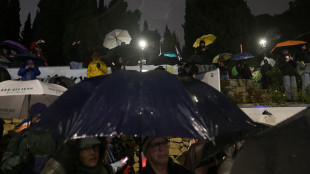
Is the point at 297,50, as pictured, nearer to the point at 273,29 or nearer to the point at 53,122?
the point at 53,122

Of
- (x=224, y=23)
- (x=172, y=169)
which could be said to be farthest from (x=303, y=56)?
(x=224, y=23)

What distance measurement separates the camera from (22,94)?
445 centimetres

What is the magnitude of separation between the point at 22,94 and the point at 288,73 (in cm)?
838

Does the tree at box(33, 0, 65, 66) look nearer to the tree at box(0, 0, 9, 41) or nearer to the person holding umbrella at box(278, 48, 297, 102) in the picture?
the tree at box(0, 0, 9, 41)

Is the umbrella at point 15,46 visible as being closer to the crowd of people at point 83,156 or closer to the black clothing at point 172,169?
the crowd of people at point 83,156

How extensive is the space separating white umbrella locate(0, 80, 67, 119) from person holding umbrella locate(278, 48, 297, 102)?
7.45m

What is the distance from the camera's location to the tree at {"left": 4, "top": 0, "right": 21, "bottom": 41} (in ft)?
77.8

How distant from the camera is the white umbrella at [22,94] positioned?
178 inches

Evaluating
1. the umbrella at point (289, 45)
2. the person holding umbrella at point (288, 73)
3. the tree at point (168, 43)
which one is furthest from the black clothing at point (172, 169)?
the tree at point (168, 43)

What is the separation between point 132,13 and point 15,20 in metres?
13.4

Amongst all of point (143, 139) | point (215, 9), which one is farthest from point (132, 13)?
point (143, 139)

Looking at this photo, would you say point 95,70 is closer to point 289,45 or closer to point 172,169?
point 172,169

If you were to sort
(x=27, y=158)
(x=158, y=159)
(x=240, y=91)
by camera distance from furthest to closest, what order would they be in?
(x=240, y=91) < (x=27, y=158) < (x=158, y=159)

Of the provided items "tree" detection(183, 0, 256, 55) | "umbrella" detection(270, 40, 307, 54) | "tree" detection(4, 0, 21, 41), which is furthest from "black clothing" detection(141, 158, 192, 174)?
"tree" detection(4, 0, 21, 41)
